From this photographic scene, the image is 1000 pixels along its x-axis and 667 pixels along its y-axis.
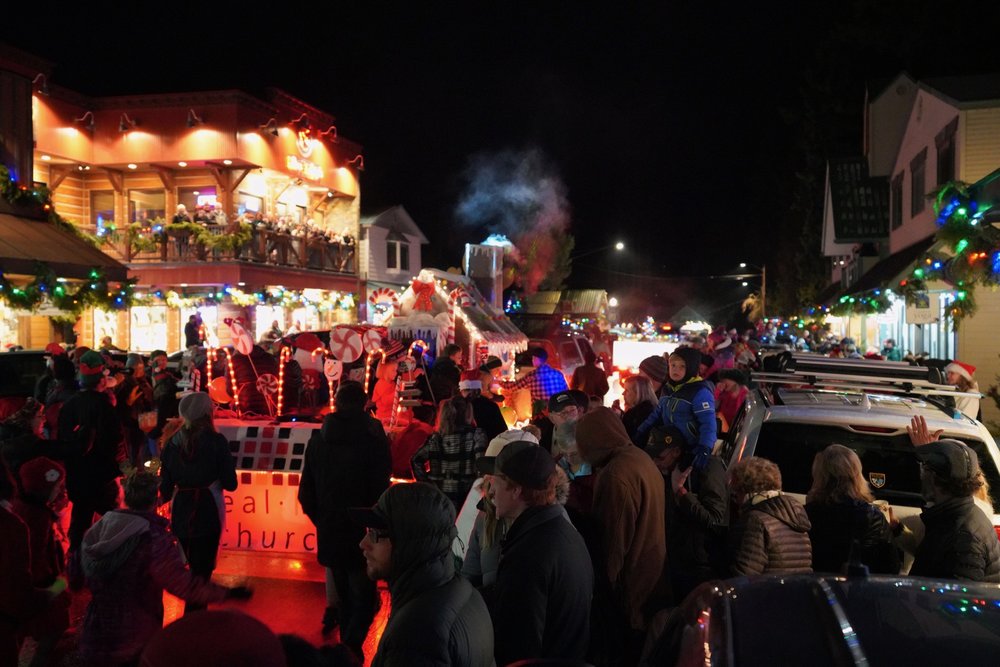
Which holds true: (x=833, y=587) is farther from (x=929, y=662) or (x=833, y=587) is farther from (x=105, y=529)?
(x=105, y=529)

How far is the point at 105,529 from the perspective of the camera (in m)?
4.10

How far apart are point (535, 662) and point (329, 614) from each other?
13.7ft

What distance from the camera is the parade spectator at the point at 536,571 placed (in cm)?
322

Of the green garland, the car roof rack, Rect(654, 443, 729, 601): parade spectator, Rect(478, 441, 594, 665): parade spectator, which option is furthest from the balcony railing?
Rect(478, 441, 594, 665): parade spectator

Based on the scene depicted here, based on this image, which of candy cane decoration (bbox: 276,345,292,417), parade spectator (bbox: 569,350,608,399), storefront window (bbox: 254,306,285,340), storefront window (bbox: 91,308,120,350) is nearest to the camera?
candy cane decoration (bbox: 276,345,292,417)

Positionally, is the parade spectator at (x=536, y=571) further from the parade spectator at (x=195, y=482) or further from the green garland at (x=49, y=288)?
the green garland at (x=49, y=288)

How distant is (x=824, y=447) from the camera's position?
17.5ft

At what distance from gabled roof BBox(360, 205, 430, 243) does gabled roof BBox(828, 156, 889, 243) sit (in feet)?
61.6

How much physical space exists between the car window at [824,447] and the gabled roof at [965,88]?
13.7 metres

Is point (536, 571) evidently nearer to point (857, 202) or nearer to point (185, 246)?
point (185, 246)

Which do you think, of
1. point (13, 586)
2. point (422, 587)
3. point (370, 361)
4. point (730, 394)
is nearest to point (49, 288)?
point (370, 361)

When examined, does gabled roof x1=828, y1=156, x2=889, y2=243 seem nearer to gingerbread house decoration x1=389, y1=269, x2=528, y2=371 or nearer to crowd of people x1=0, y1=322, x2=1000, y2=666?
gingerbread house decoration x1=389, y1=269, x2=528, y2=371

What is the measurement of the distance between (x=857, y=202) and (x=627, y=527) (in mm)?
27940

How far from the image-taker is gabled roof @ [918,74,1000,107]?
1608cm
